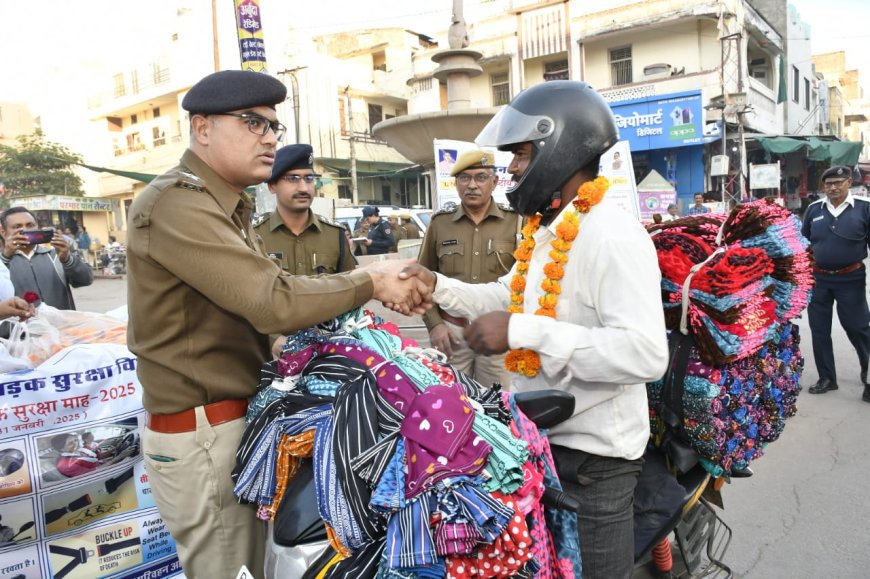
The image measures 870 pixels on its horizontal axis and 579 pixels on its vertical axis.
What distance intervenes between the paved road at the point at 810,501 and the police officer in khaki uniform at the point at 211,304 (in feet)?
8.94

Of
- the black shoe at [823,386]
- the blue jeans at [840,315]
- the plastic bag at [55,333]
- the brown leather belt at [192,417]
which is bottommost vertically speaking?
the black shoe at [823,386]

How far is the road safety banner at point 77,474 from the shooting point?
2324 millimetres

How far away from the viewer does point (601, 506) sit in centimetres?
183

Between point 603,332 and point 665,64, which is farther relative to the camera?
point 665,64

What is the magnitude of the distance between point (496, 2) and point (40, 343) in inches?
1059

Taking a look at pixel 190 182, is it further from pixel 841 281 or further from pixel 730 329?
pixel 841 281

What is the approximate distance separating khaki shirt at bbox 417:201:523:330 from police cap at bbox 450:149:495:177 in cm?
31

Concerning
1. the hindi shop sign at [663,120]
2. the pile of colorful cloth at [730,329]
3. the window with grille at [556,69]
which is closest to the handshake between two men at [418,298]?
the pile of colorful cloth at [730,329]

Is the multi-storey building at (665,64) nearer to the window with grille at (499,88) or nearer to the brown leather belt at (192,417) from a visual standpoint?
the window with grille at (499,88)

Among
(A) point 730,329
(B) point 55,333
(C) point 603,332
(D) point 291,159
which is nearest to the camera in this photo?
(C) point 603,332

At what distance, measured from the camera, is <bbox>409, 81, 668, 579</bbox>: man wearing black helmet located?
1604 mm

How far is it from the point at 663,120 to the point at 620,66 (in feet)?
15.2

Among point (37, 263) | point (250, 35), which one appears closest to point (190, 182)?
point (37, 263)

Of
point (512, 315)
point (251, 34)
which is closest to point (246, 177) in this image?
point (512, 315)
